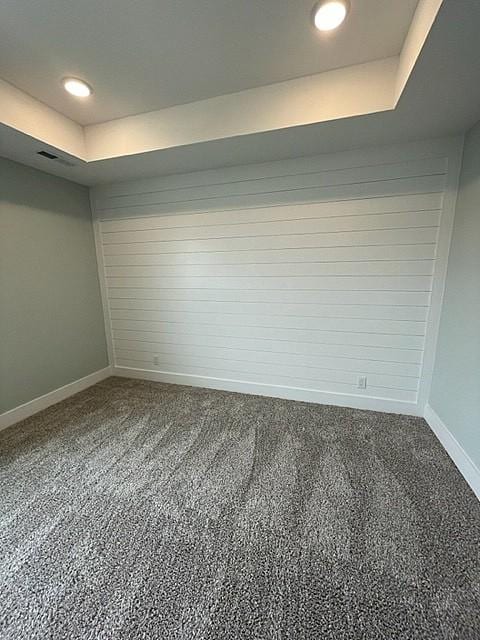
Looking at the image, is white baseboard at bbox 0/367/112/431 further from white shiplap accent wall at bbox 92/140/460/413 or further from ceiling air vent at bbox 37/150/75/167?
ceiling air vent at bbox 37/150/75/167

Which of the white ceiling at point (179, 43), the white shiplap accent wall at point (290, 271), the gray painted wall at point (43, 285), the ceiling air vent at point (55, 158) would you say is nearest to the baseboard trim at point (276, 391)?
the white shiplap accent wall at point (290, 271)

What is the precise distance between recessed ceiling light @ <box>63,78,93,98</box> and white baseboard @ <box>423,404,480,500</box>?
3825mm

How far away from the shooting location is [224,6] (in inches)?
55.1

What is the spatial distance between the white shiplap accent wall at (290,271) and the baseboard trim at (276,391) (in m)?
0.01

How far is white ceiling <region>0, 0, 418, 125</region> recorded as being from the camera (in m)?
1.41

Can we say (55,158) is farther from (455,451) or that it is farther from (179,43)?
(455,451)

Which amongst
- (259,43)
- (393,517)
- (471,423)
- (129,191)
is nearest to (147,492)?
(393,517)

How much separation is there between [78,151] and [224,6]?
1.80 metres

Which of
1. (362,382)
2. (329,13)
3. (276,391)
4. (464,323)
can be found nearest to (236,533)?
(276,391)

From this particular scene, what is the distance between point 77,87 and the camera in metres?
2.00

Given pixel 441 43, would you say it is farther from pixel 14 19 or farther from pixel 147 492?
pixel 147 492

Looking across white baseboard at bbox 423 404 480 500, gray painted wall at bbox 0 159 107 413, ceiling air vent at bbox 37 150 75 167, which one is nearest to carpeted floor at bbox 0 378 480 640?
white baseboard at bbox 423 404 480 500

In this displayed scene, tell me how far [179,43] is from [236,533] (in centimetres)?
289

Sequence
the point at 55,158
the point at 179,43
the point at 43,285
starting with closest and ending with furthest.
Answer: the point at 179,43 → the point at 55,158 → the point at 43,285
